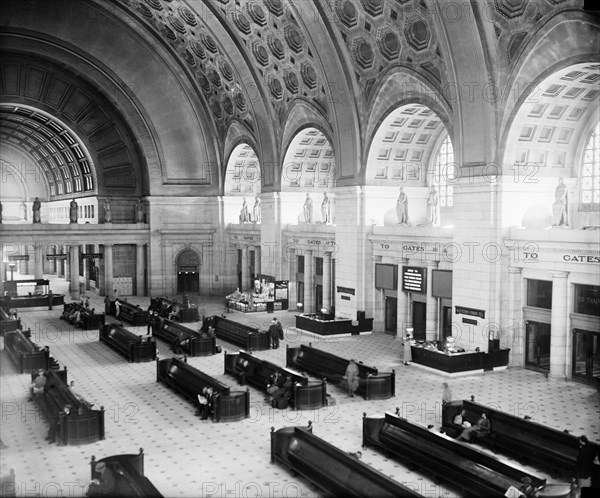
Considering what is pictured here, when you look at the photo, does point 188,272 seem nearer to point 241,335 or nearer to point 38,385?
point 241,335

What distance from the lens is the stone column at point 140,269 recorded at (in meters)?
40.3

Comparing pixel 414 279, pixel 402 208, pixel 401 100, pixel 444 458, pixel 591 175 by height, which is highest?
pixel 401 100

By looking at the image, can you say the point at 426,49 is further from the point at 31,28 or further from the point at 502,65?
the point at 31,28

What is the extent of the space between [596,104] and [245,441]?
54.7 ft

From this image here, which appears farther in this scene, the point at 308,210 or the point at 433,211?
the point at 308,210

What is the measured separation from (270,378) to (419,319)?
400 inches

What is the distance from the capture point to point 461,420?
1471 cm

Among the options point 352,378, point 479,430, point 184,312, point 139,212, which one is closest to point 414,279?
point 352,378

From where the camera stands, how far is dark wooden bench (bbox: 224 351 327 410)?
55.6 feet


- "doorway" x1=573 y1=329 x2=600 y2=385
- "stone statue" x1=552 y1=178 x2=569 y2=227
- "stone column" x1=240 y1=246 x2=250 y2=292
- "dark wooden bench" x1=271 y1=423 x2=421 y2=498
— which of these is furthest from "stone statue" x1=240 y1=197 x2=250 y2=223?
"dark wooden bench" x1=271 y1=423 x2=421 y2=498

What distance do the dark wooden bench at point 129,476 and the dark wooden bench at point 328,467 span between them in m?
2.75

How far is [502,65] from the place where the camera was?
21203 mm

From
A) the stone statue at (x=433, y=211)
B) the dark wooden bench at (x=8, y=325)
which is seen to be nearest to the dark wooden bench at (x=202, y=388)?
the dark wooden bench at (x=8, y=325)

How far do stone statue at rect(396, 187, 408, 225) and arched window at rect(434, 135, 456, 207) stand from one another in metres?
3.54
